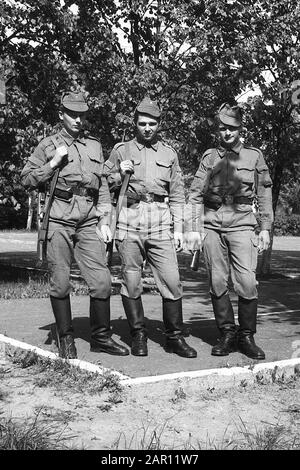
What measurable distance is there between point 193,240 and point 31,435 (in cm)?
313

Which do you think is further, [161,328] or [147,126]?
[161,328]

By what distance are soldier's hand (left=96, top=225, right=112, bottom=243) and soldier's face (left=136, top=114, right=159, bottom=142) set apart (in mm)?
913

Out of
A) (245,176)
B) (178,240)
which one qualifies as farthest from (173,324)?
(245,176)

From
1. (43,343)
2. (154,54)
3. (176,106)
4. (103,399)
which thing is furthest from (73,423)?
(154,54)

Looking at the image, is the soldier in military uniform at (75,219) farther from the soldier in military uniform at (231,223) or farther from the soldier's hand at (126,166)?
the soldier in military uniform at (231,223)

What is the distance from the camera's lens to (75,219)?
20.5 feet

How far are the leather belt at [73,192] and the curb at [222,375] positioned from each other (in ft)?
4.60

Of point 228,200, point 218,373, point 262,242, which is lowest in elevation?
point 218,373

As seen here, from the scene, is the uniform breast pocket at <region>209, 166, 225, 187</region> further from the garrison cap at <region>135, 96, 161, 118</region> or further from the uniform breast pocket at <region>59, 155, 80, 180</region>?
the uniform breast pocket at <region>59, 155, 80, 180</region>

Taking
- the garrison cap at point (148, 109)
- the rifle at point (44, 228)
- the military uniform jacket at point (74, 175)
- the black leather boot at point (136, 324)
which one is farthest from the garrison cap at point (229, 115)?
the black leather boot at point (136, 324)

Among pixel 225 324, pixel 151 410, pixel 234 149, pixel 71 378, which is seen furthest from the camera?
pixel 234 149

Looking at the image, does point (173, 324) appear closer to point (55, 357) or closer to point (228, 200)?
point (55, 357)

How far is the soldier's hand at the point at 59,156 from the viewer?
604 centimetres

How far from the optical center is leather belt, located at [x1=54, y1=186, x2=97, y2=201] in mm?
6250
